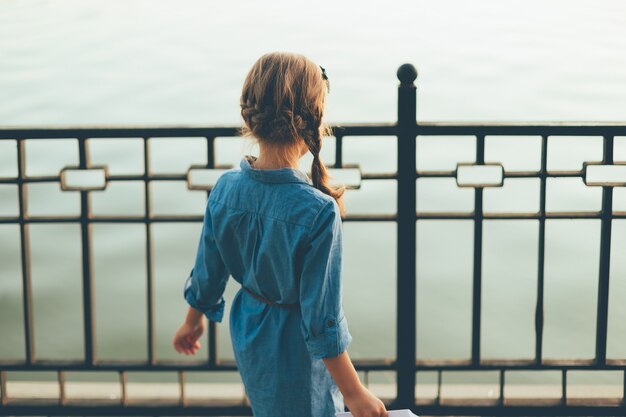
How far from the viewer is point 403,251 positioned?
3.21 metres

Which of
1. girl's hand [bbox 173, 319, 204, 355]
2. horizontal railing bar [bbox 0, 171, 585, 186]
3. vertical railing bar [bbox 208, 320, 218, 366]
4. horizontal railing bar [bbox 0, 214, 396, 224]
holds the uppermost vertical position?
horizontal railing bar [bbox 0, 171, 585, 186]

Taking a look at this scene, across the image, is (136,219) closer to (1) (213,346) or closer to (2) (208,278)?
(1) (213,346)

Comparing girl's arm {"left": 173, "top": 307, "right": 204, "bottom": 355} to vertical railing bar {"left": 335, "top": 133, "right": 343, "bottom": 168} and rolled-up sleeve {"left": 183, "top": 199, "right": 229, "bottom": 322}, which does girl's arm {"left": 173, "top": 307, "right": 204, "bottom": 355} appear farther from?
vertical railing bar {"left": 335, "top": 133, "right": 343, "bottom": 168}

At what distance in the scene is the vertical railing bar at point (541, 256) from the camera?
10.2 feet

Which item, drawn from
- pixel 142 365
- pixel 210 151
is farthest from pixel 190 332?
pixel 142 365

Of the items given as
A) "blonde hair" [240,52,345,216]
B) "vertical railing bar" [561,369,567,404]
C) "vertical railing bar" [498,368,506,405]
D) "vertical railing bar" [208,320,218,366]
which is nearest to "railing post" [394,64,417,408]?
"vertical railing bar" [498,368,506,405]

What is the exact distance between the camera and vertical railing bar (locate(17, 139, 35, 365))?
3.22 metres

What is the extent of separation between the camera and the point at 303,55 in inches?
77.5

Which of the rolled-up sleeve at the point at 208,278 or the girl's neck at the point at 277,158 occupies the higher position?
the girl's neck at the point at 277,158

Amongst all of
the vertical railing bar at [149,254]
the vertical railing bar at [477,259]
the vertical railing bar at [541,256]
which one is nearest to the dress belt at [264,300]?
the vertical railing bar at [149,254]

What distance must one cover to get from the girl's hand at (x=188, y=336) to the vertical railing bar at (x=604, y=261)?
1610mm

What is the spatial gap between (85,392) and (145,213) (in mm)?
862

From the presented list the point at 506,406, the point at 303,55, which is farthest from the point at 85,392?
the point at 303,55

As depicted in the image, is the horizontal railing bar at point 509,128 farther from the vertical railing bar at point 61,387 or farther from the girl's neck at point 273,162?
the vertical railing bar at point 61,387
